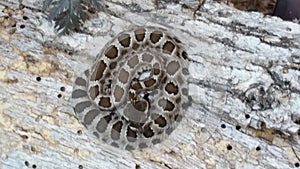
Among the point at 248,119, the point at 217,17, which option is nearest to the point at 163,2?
the point at 217,17

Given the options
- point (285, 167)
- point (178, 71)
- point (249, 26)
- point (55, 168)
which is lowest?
point (55, 168)

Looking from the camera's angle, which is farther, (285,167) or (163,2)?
(163,2)

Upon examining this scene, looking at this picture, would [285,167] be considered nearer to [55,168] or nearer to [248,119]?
[248,119]
